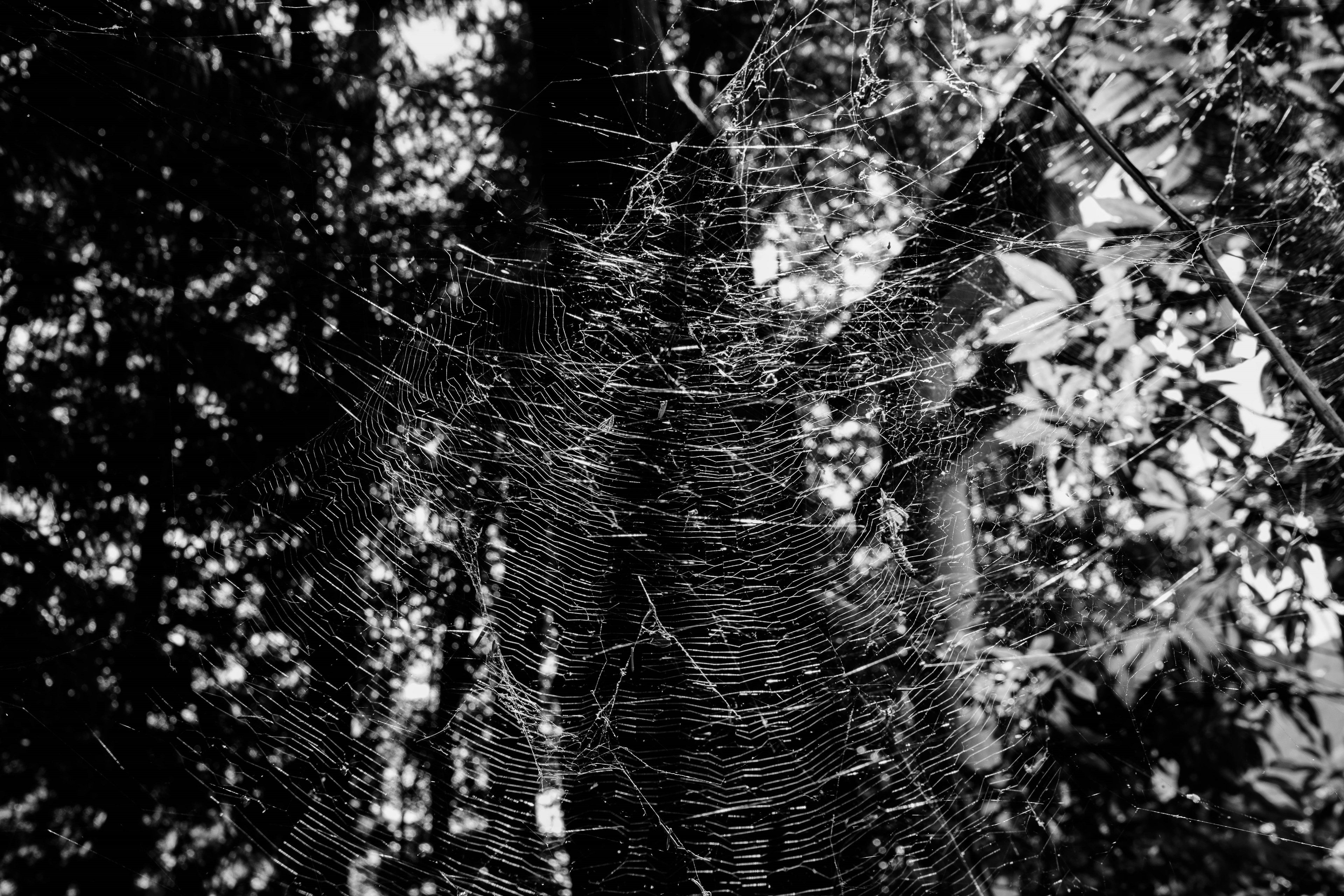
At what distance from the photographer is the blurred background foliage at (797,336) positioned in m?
1.93

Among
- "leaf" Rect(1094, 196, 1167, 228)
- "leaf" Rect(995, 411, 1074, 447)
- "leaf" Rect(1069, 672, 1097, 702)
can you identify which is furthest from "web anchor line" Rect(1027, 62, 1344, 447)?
"leaf" Rect(1069, 672, 1097, 702)

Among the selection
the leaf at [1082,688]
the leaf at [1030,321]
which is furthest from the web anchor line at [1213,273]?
the leaf at [1082,688]

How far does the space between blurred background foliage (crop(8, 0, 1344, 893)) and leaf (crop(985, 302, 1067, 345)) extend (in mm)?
13

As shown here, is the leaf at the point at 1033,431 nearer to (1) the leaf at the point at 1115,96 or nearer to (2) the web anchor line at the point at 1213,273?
(2) the web anchor line at the point at 1213,273

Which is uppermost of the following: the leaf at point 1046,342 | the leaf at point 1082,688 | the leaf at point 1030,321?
the leaf at point 1030,321

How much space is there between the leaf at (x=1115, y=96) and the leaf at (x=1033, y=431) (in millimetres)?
918

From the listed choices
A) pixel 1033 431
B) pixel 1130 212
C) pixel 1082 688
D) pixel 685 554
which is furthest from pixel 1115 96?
pixel 685 554

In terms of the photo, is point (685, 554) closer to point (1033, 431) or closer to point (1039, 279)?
point (1033, 431)

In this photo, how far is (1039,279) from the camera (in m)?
1.96

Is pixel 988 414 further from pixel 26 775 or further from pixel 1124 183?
pixel 26 775

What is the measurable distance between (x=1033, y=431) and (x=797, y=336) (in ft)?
3.20

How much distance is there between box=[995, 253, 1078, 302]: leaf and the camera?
194cm

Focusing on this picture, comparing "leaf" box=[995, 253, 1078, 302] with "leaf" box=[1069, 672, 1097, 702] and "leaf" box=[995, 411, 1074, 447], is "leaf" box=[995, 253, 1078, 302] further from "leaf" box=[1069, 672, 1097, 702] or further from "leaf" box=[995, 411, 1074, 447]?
"leaf" box=[1069, 672, 1097, 702]

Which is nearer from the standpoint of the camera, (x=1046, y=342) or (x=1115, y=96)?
(x=1115, y=96)
